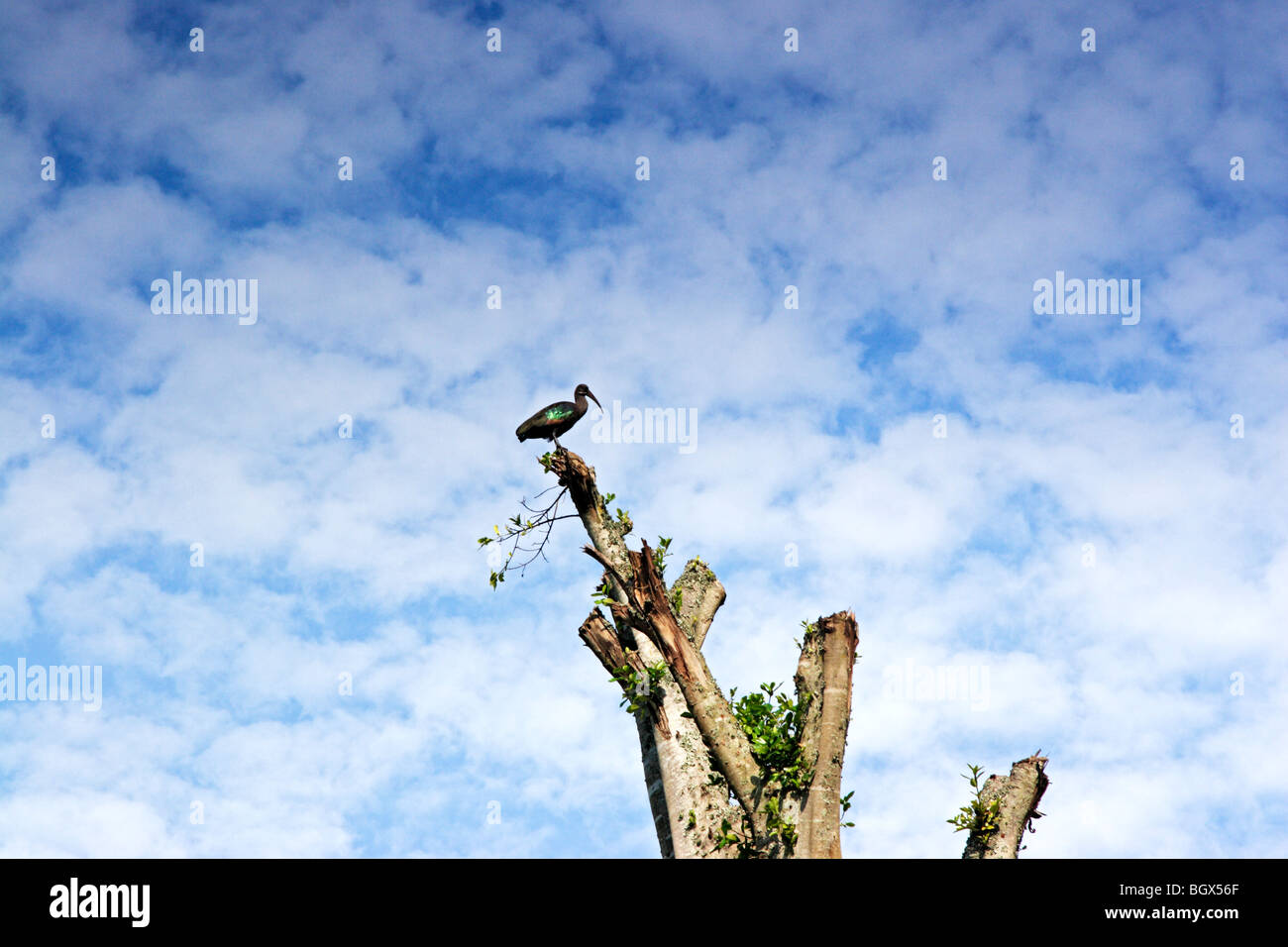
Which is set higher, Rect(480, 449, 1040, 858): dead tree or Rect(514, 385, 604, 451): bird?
Rect(514, 385, 604, 451): bird

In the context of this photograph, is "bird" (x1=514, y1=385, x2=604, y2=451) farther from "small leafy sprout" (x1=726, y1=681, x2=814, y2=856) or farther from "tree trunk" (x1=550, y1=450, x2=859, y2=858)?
"small leafy sprout" (x1=726, y1=681, x2=814, y2=856)

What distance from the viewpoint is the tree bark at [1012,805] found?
11086 millimetres

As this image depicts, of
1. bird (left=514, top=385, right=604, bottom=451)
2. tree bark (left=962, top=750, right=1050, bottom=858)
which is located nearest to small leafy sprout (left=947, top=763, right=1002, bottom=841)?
tree bark (left=962, top=750, right=1050, bottom=858)

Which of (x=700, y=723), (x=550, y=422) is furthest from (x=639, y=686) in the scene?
(x=550, y=422)

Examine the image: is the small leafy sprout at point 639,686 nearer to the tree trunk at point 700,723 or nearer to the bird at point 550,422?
the tree trunk at point 700,723

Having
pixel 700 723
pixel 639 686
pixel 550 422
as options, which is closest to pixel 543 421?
pixel 550 422

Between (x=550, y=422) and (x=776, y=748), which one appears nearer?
(x=776, y=748)

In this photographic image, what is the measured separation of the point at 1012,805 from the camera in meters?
11.2

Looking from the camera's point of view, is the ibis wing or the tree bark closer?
the tree bark

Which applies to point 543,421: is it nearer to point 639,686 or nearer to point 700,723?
point 639,686

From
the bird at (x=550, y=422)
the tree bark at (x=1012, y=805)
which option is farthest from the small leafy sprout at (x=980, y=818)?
the bird at (x=550, y=422)

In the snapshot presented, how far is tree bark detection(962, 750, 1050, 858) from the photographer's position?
1109cm

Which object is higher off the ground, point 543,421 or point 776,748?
point 543,421

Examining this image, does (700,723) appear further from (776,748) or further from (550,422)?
(550,422)
